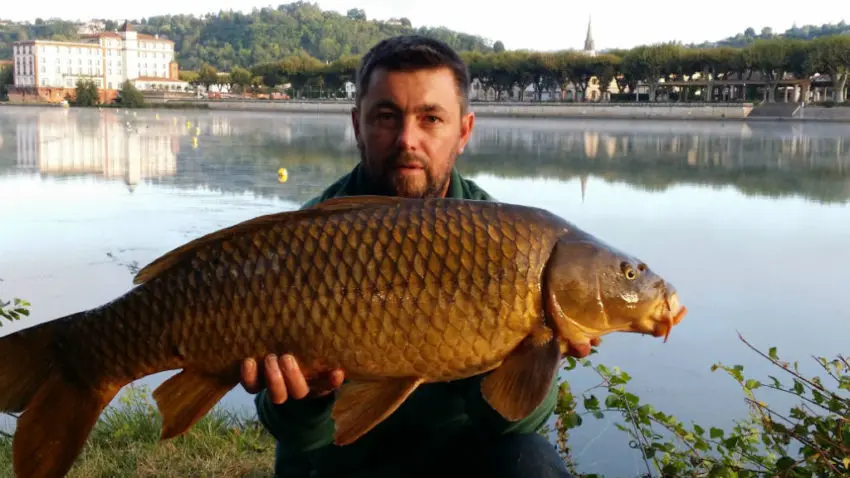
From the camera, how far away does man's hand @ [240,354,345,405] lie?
4.21 feet

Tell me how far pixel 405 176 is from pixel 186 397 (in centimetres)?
74

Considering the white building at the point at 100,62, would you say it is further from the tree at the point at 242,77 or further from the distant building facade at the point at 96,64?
the tree at the point at 242,77

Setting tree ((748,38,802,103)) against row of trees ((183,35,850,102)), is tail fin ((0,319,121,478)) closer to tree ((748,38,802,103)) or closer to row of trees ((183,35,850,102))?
row of trees ((183,35,850,102))

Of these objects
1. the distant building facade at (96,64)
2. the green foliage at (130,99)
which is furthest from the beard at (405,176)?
the distant building facade at (96,64)

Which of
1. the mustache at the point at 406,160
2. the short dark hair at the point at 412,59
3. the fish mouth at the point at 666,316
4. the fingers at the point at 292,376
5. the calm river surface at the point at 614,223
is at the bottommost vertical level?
the calm river surface at the point at 614,223

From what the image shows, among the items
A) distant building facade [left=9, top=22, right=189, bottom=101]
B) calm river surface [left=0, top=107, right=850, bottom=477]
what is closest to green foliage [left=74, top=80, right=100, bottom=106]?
distant building facade [left=9, top=22, right=189, bottom=101]

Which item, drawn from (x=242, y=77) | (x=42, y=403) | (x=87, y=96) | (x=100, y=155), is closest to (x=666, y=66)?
(x=242, y=77)

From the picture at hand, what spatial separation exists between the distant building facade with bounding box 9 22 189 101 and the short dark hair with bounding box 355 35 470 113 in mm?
76663

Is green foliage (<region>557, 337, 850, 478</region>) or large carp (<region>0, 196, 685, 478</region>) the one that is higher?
large carp (<region>0, 196, 685, 478</region>)

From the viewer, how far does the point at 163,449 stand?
2.48 metres

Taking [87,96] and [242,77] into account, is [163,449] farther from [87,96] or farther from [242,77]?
[242,77]

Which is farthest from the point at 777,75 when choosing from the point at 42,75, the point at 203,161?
the point at 42,75

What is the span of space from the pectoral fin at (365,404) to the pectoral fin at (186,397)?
0.62 ft

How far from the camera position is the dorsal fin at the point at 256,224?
1324mm
